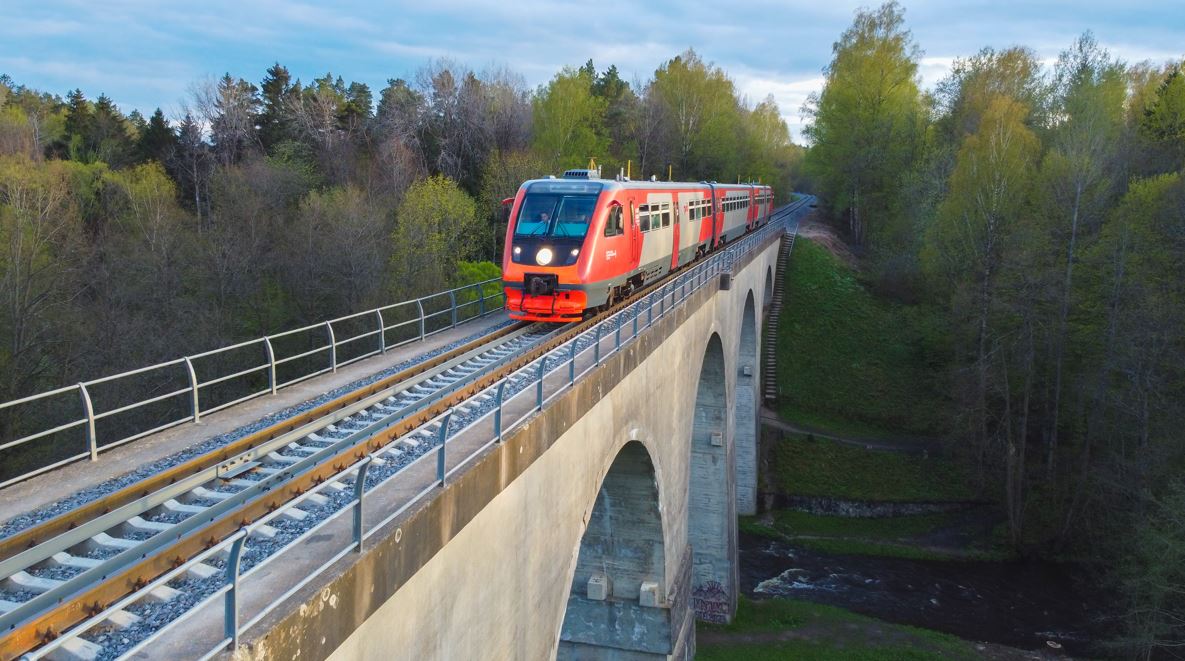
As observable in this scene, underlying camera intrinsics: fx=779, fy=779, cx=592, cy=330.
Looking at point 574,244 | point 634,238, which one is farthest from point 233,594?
point 634,238

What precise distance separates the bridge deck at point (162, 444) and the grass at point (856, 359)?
2781 centimetres

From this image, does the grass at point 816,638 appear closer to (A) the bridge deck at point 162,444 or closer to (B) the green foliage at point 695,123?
(A) the bridge deck at point 162,444

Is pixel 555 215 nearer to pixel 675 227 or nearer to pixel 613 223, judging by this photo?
pixel 613 223

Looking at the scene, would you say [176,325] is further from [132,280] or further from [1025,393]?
[1025,393]

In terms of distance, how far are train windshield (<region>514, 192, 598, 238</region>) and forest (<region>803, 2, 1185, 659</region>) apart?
48.5ft

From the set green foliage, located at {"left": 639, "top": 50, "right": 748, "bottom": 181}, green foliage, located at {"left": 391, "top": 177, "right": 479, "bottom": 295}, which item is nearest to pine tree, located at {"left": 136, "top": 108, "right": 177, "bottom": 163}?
green foliage, located at {"left": 391, "top": 177, "right": 479, "bottom": 295}

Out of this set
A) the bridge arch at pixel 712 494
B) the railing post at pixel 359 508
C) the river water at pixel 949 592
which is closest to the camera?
the railing post at pixel 359 508

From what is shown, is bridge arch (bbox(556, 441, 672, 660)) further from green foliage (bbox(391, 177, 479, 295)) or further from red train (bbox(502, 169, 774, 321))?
green foliage (bbox(391, 177, 479, 295))

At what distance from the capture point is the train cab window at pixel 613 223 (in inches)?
611

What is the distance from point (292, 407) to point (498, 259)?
1372 inches

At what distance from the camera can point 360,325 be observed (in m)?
30.0

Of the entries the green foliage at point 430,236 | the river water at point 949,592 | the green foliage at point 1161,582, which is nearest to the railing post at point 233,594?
the green foliage at point 1161,582

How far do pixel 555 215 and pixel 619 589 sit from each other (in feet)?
26.0

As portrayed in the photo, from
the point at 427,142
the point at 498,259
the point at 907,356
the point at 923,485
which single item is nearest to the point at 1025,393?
the point at 923,485
